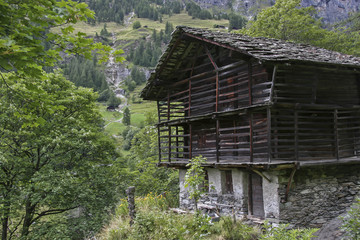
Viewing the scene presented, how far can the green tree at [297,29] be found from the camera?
2311cm

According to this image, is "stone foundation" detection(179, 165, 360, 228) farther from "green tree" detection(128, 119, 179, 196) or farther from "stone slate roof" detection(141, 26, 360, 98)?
"green tree" detection(128, 119, 179, 196)

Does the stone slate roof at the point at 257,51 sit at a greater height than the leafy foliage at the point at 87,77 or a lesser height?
lesser

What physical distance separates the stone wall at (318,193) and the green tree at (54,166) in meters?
9.87

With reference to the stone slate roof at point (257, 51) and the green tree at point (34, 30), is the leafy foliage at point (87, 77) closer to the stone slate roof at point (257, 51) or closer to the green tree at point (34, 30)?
the stone slate roof at point (257, 51)

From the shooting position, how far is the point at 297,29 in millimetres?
23359

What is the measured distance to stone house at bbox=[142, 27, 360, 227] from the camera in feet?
33.9

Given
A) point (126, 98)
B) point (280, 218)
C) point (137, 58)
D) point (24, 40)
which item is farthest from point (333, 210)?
point (137, 58)

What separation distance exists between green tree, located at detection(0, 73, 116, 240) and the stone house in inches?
257

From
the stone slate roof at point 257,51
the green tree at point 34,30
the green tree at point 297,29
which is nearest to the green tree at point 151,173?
the stone slate roof at point 257,51

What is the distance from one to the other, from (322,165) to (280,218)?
268 cm

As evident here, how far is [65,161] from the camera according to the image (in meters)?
16.5

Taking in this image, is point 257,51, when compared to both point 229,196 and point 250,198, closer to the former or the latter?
point 250,198

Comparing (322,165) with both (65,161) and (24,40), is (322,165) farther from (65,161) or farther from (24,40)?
(65,161)

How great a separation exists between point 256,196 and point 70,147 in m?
10.5
